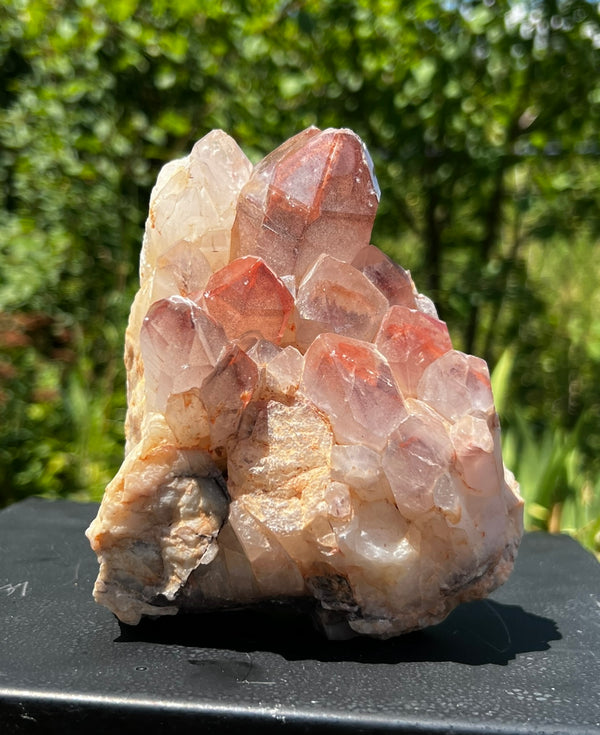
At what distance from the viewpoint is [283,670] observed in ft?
3.72

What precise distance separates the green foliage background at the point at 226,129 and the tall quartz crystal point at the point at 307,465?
1640mm

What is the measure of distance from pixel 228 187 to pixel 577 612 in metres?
0.97

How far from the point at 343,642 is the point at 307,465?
282mm

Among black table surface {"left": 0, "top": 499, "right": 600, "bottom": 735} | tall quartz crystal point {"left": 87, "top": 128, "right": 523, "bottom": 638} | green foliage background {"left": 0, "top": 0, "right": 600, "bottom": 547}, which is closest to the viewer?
black table surface {"left": 0, "top": 499, "right": 600, "bottom": 735}

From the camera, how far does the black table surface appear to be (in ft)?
3.31

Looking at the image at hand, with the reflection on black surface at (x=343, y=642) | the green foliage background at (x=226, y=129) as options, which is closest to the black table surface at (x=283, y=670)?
the reflection on black surface at (x=343, y=642)

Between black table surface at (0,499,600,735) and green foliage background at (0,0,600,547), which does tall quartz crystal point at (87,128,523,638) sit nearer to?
black table surface at (0,499,600,735)

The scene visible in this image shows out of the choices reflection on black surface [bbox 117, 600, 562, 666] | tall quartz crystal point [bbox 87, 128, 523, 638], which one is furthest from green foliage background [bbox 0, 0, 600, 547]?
tall quartz crystal point [bbox 87, 128, 523, 638]

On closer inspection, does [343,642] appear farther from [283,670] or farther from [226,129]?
[226,129]

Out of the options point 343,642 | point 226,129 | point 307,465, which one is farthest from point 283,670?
point 226,129

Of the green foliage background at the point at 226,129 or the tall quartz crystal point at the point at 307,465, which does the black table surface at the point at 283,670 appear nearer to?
the tall quartz crystal point at the point at 307,465

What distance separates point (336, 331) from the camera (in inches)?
52.2

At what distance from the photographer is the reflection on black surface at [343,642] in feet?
3.99

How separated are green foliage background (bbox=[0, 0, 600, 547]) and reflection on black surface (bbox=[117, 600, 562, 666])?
1.52 metres
